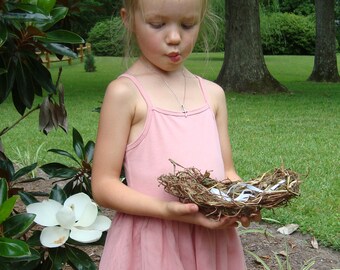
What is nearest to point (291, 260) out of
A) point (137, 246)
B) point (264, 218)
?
point (264, 218)

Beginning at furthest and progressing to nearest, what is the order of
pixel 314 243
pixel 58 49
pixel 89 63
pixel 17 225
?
1. pixel 89 63
2. pixel 314 243
3. pixel 58 49
4. pixel 17 225

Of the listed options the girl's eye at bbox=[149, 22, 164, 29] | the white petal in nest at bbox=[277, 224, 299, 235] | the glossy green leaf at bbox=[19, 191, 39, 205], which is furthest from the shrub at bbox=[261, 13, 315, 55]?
the girl's eye at bbox=[149, 22, 164, 29]

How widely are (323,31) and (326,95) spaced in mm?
4424

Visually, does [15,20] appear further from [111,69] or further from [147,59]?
[111,69]

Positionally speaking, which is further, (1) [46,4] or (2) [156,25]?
(1) [46,4]

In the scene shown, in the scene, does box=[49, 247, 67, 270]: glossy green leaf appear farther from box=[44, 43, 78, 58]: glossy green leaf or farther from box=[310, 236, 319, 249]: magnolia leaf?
box=[310, 236, 319, 249]: magnolia leaf

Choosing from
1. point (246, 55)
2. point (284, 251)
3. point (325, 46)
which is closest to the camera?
point (284, 251)

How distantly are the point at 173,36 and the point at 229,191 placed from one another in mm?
413

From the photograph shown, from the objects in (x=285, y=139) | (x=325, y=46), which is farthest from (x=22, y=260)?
(x=325, y=46)

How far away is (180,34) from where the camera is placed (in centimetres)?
163

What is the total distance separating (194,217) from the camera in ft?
4.89

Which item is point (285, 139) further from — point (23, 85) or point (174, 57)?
point (174, 57)

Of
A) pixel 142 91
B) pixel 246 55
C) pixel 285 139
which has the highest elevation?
pixel 142 91

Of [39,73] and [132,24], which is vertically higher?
[132,24]
